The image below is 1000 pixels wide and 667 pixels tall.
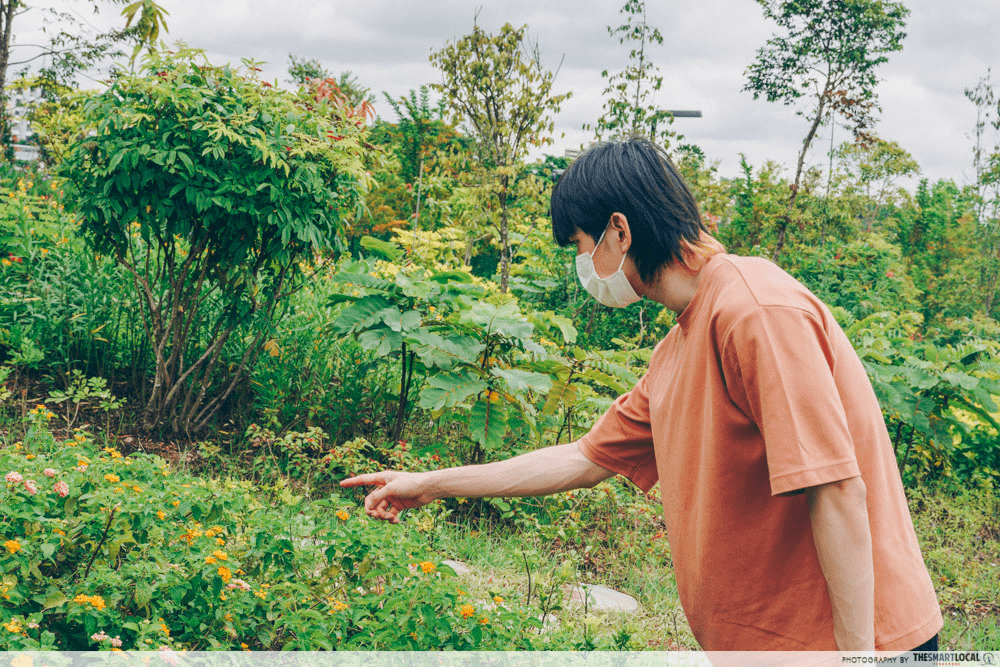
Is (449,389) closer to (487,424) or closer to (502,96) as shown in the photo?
(487,424)

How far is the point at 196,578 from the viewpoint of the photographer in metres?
2.27

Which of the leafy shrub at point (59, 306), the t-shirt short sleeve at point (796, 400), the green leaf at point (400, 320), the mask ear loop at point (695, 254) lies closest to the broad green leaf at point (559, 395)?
the green leaf at point (400, 320)

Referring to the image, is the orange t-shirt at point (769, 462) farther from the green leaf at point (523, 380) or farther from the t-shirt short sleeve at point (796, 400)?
A: the green leaf at point (523, 380)

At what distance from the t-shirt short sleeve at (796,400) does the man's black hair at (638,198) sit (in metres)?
0.35

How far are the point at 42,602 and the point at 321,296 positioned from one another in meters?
3.91

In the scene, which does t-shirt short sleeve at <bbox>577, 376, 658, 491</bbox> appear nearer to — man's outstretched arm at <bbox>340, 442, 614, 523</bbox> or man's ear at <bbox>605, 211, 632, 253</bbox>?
man's outstretched arm at <bbox>340, 442, 614, 523</bbox>

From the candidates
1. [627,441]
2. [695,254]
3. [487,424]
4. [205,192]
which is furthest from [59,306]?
[695,254]

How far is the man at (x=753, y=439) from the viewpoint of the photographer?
4.11 feet

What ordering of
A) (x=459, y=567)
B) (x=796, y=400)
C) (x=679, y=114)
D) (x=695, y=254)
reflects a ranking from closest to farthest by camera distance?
(x=796, y=400), (x=695, y=254), (x=459, y=567), (x=679, y=114)

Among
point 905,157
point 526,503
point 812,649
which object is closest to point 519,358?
point 526,503

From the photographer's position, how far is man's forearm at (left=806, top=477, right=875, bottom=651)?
4.09 feet

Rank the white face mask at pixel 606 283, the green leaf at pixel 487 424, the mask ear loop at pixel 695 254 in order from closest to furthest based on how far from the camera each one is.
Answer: the mask ear loop at pixel 695 254, the white face mask at pixel 606 283, the green leaf at pixel 487 424

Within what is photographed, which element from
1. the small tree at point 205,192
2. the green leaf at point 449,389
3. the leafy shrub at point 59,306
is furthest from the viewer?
the leafy shrub at point 59,306

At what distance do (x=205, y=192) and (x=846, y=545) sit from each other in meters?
3.73
